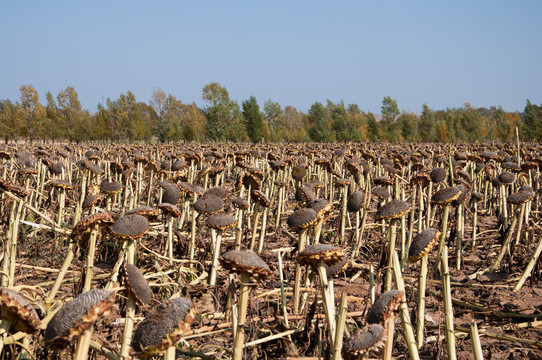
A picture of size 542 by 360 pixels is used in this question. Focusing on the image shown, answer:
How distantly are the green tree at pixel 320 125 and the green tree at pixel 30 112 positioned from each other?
1356 inches

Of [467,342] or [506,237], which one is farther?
[506,237]

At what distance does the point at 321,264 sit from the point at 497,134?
215 feet

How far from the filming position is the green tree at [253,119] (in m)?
60.2

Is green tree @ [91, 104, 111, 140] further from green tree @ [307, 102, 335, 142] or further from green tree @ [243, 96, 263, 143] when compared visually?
green tree @ [307, 102, 335, 142]

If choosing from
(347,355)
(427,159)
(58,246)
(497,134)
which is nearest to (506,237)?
(347,355)

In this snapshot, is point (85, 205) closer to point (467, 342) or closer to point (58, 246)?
point (58, 246)

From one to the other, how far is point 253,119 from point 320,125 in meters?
9.01

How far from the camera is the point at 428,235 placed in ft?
9.53

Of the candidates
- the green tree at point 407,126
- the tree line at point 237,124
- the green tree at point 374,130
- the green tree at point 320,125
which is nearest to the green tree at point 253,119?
the tree line at point 237,124

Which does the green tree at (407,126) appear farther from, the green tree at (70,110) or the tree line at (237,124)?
the green tree at (70,110)

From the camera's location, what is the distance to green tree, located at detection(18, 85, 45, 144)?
5562 centimetres

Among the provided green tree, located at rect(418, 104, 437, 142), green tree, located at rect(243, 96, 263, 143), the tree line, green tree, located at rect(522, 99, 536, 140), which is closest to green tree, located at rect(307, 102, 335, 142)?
the tree line

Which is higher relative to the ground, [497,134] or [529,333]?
[497,134]

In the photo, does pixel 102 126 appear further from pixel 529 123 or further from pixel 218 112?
pixel 529 123
